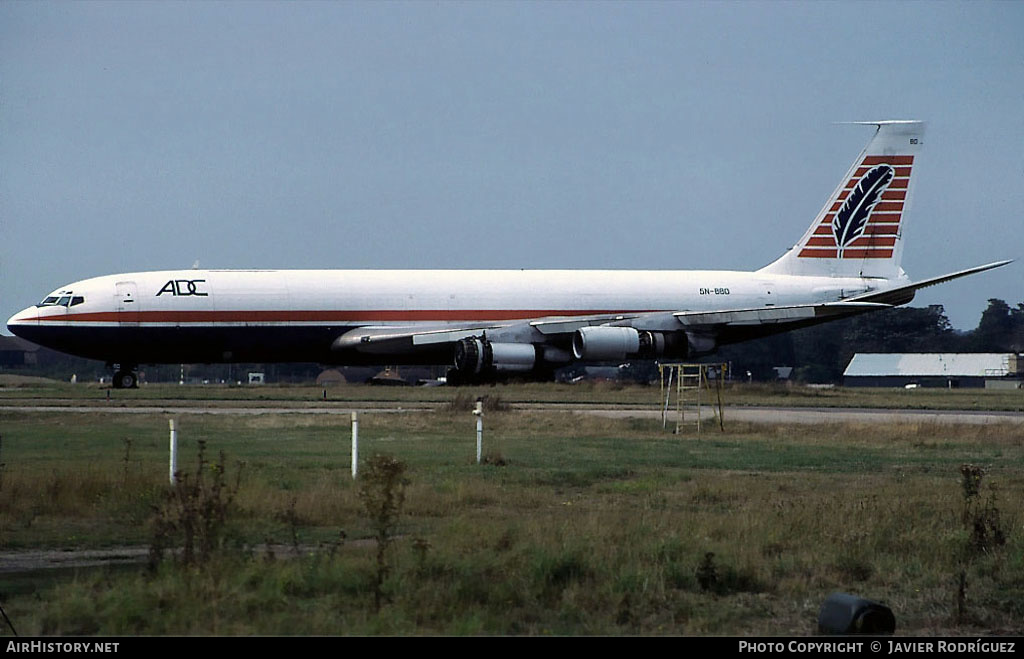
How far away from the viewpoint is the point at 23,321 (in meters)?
46.7

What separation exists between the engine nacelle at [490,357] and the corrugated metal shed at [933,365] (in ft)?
212

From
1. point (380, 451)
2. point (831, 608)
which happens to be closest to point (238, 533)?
point (831, 608)

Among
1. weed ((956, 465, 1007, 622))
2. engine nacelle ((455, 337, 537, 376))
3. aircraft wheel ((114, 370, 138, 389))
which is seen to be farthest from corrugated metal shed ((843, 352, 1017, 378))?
weed ((956, 465, 1007, 622))

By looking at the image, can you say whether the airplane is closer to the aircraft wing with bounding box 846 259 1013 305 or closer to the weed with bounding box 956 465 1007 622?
the aircraft wing with bounding box 846 259 1013 305

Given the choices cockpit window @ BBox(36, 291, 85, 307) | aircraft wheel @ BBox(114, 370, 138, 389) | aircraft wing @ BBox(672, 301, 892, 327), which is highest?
cockpit window @ BBox(36, 291, 85, 307)

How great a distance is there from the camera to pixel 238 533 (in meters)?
12.5

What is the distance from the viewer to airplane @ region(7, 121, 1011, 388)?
46.4m

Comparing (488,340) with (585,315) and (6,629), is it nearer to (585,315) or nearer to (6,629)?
(585,315)

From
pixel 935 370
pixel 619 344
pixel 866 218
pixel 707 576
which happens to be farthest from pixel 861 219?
pixel 935 370

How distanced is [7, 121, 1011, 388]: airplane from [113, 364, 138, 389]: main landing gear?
53 mm

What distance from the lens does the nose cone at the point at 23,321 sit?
46562 millimetres

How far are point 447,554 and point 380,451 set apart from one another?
38.7 feet

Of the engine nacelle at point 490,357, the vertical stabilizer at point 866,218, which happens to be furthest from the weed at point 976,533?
the vertical stabilizer at point 866,218

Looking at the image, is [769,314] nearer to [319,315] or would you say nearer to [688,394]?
[688,394]
